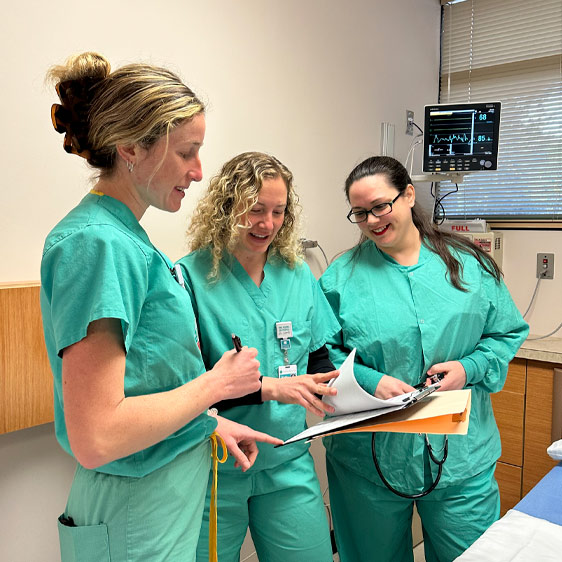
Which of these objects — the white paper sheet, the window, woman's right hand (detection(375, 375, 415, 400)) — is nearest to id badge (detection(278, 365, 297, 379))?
the white paper sheet

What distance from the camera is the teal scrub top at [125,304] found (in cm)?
80

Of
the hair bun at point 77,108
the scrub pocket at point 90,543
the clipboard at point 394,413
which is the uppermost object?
the hair bun at point 77,108

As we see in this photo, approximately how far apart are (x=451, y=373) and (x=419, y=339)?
132 mm

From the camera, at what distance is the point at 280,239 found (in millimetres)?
A: 1539

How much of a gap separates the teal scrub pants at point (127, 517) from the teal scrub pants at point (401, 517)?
0.77m

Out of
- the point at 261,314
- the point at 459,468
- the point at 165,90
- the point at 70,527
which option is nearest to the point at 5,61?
the point at 165,90

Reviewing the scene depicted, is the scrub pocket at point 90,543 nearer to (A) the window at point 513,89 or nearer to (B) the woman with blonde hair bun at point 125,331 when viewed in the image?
(B) the woman with blonde hair bun at point 125,331

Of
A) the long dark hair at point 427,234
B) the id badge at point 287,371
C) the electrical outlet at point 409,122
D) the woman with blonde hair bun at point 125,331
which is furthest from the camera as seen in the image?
the electrical outlet at point 409,122

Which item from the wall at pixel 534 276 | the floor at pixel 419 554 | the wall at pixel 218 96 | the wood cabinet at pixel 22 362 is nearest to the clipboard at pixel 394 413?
the wood cabinet at pixel 22 362

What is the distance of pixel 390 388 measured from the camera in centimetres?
147

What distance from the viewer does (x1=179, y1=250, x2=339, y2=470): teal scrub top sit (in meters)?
1.37

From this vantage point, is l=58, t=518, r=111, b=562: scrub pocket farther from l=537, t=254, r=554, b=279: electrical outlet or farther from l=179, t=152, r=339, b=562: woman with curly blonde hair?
l=537, t=254, r=554, b=279: electrical outlet

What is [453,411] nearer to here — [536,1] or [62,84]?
[62,84]

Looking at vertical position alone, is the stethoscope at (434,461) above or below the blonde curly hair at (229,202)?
below
